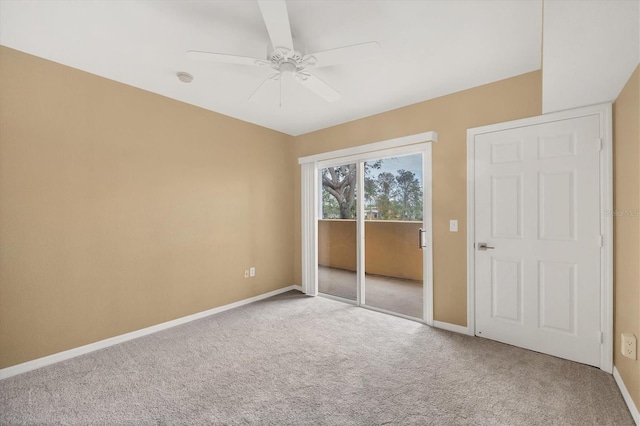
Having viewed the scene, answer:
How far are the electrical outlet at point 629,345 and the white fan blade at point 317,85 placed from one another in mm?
2691

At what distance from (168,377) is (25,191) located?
191 centimetres

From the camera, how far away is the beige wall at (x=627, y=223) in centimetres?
167

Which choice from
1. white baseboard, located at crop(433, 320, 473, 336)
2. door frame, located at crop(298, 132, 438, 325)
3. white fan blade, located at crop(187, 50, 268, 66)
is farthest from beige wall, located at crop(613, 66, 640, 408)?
white fan blade, located at crop(187, 50, 268, 66)

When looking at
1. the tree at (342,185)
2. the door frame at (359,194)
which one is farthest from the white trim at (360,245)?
the tree at (342,185)

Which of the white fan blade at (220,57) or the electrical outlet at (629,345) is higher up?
the white fan blade at (220,57)

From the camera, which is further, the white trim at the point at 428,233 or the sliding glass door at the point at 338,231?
the sliding glass door at the point at 338,231

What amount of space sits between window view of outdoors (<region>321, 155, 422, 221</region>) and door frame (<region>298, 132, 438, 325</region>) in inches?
4.1

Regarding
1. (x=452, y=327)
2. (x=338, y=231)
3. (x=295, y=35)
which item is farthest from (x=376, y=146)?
(x=452, y=327)

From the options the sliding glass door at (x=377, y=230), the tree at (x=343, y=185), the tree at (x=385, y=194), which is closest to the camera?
the sliding glass door at (x=377, y=230)

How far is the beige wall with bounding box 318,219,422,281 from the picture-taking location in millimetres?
3467

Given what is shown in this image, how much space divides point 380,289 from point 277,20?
3376 millimetres

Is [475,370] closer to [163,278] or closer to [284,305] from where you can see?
[284,305]

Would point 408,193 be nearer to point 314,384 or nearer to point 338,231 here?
point 338,231

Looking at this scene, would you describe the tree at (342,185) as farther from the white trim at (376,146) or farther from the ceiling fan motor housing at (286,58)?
the ceiling fan motor housing at (286,58)
